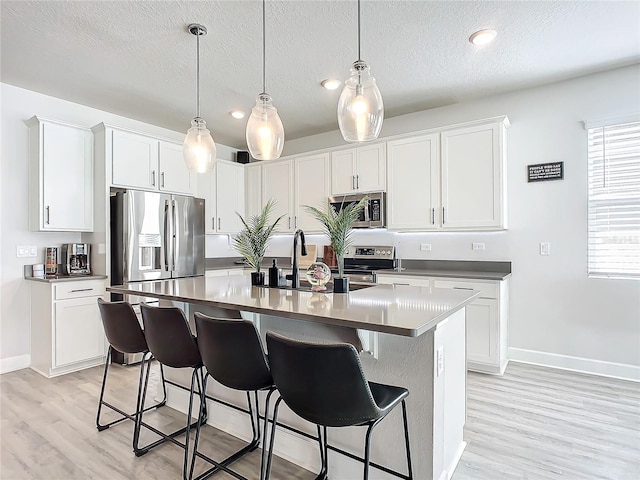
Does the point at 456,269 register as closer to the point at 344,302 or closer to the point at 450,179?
the point at 450,179

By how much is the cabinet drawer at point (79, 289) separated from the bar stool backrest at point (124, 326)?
5.26 ft

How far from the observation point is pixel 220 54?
2.95m

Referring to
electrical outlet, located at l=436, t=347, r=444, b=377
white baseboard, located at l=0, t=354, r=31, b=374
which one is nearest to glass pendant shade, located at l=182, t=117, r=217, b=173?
electrical outlet, located at l=436, t=347, r=444, b=377

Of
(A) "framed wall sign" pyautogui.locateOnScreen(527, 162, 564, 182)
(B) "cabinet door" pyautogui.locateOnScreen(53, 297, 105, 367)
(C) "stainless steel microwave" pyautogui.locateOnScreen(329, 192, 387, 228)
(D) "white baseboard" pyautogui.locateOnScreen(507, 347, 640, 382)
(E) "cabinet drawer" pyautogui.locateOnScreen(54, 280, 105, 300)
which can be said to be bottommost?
(D) "white baseboard" pyautogui.locateOnScreen(507, 347, 640, 382)

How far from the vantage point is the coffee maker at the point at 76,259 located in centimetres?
382

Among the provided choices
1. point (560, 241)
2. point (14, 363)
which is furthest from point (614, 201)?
point (14, 363)

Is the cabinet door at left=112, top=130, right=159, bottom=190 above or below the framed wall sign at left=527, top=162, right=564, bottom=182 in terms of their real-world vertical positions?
above

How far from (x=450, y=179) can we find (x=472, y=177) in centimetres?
21

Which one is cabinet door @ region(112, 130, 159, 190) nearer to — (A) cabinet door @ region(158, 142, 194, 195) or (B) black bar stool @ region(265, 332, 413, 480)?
(A) cabinet door @ region(158, 142, 194, 195)

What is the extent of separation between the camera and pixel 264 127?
2363 mm

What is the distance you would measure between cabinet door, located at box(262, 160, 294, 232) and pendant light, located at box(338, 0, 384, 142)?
3.01m

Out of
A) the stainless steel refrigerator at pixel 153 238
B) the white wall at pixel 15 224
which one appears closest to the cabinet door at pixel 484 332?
→ the stainless steel refrigerator at pixel 153 238

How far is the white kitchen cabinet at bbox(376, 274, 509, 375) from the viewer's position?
335 centimetres

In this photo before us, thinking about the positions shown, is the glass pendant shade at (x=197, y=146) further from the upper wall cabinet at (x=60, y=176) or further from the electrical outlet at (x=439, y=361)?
the electrical outlet at (x=439, y=361)
